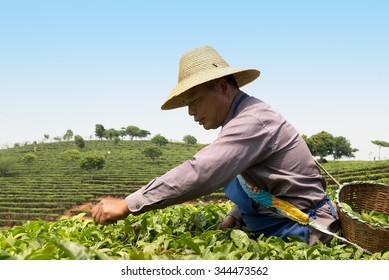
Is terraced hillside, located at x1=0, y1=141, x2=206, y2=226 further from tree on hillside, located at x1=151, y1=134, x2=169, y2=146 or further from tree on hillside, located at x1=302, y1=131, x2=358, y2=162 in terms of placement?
tree on hillside, located at x1=302, y1=131, x2=358, y2=162

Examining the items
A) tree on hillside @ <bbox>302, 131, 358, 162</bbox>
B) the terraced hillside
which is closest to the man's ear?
the terraced hillside

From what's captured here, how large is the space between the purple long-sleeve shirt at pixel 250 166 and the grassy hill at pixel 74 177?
937 cm

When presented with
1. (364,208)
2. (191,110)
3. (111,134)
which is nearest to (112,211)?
(191,110)

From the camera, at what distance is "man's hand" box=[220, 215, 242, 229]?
2.32 meters

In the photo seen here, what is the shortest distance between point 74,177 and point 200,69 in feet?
200

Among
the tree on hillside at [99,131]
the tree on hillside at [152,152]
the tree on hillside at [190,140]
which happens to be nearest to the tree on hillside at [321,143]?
the tree on hillside at [152,152]

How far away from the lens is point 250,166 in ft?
6.52

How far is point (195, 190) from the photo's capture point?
170 centimetres

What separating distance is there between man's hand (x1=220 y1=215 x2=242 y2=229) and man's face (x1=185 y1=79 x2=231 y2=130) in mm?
615

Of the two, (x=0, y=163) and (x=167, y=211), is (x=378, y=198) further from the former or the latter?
(x=0, y=163)

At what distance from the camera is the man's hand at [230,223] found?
2.32 metres

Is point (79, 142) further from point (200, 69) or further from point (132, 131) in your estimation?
point (200, 69)
